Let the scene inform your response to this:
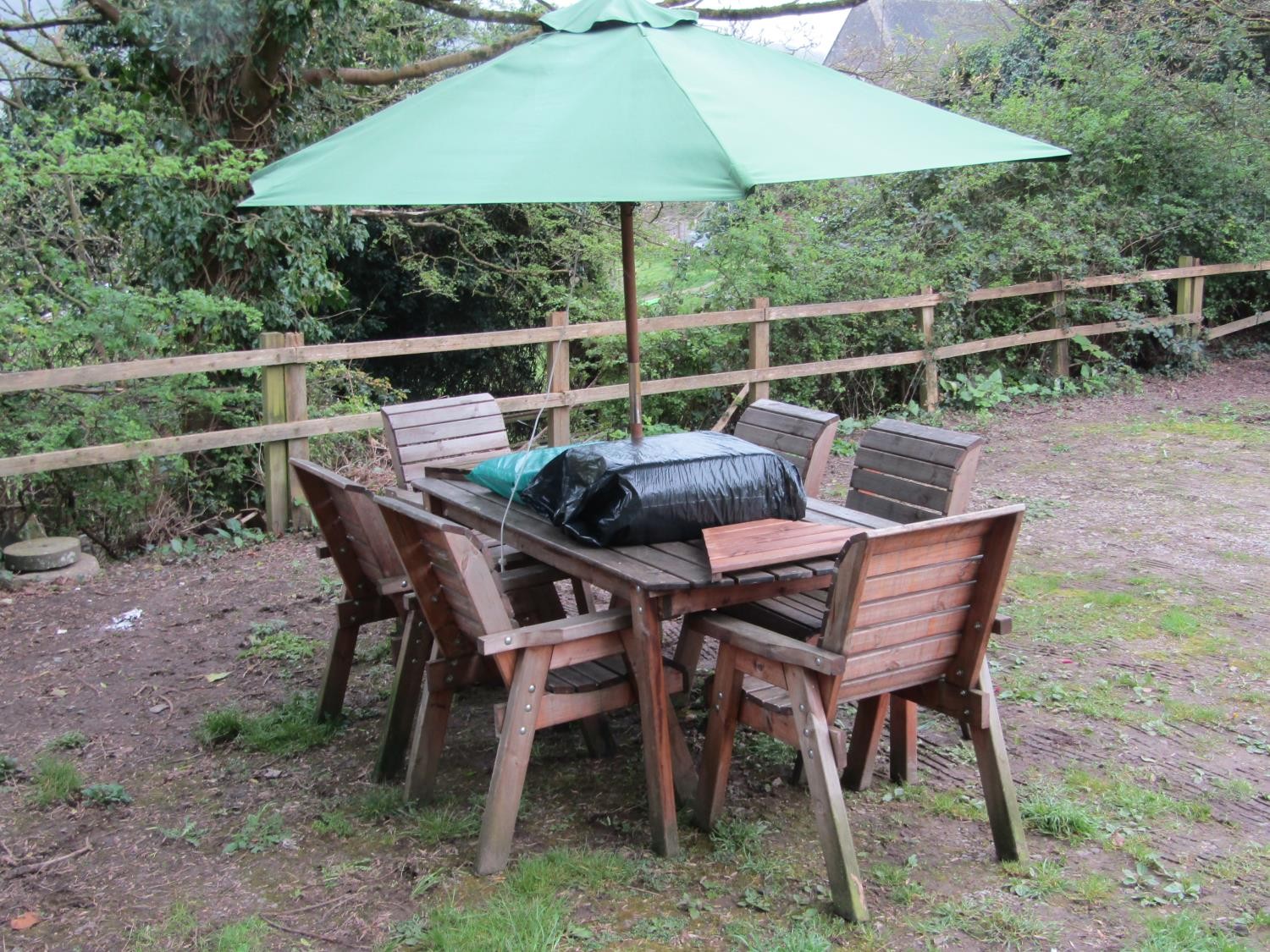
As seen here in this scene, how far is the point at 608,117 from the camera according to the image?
124 inches

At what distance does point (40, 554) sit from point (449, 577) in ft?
12.1

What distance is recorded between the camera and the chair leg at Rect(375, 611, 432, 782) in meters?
3.77

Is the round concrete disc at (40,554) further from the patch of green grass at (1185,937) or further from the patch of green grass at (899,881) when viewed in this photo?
the patch of green grass at (1185,937)

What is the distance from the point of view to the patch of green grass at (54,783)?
12.0 feet

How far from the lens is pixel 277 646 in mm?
5082

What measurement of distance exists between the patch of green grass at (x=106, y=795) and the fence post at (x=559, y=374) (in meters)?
4.14

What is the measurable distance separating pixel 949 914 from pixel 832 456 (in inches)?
232

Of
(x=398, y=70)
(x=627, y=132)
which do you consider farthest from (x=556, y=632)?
(x=398, y=70)

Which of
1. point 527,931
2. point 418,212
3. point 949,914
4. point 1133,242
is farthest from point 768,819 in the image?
point 1133,242

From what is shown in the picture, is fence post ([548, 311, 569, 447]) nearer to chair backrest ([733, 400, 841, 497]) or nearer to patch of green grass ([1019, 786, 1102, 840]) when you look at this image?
chair backrest ([733, 400, 841, 497])

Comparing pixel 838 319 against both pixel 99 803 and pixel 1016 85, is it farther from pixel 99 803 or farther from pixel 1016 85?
pixel 99 803

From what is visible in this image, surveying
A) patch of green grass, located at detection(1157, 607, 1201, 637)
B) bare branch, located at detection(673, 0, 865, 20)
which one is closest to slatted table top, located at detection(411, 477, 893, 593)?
patch of green grass, located at detection(1157, 607, 1201, 637)

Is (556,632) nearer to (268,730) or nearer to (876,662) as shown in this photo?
(876,662)

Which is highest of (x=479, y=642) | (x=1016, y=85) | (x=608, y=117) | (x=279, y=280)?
(x=1016, y=85)
